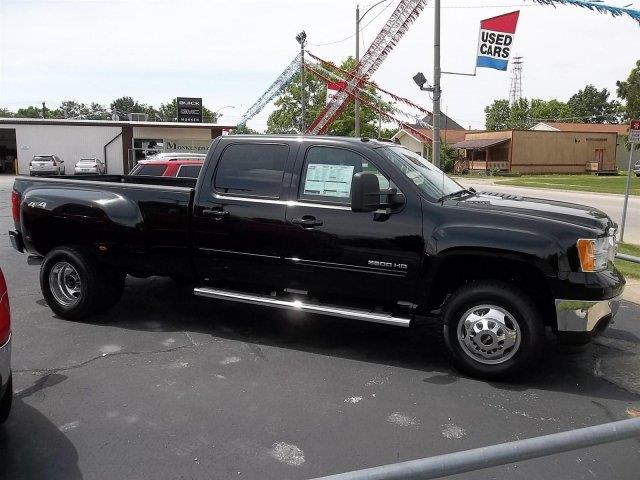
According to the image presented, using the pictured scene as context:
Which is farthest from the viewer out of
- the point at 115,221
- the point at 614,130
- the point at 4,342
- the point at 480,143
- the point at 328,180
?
the point at 614,130

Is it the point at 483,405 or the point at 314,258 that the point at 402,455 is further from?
the point at 314,258

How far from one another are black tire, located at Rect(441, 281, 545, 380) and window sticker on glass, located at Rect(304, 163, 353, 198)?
52.3 inches

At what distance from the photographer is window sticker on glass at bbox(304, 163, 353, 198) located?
16.6 feet

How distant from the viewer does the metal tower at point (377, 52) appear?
23484 millimetres

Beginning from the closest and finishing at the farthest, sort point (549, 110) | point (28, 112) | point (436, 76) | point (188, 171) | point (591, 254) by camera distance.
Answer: point (591, 254), point (188, 171), point (436, 76), point (549, 110), point (28, 112)

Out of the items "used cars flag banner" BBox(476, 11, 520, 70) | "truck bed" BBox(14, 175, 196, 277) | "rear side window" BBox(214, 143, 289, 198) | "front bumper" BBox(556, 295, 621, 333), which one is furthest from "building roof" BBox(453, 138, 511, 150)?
"front bumper" BBox(556, 295, 621, 333)

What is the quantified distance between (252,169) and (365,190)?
4.38 ft

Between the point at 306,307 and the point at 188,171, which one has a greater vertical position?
the point at 188,171

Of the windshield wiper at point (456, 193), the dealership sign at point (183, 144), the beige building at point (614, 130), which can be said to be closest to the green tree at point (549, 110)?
the beige building at point (614, 130)

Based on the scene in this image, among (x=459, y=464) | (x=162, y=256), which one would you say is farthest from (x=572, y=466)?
(x=162, y=256)

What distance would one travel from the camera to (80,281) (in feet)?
19.2

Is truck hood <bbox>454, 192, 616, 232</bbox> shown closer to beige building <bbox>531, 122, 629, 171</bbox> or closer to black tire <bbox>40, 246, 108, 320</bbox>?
black tire <bbox>40, 246, 108, 320</bbox>

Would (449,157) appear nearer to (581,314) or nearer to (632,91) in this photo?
(632,91)

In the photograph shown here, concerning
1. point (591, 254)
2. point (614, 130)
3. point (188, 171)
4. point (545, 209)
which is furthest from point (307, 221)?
point (614, 130)
